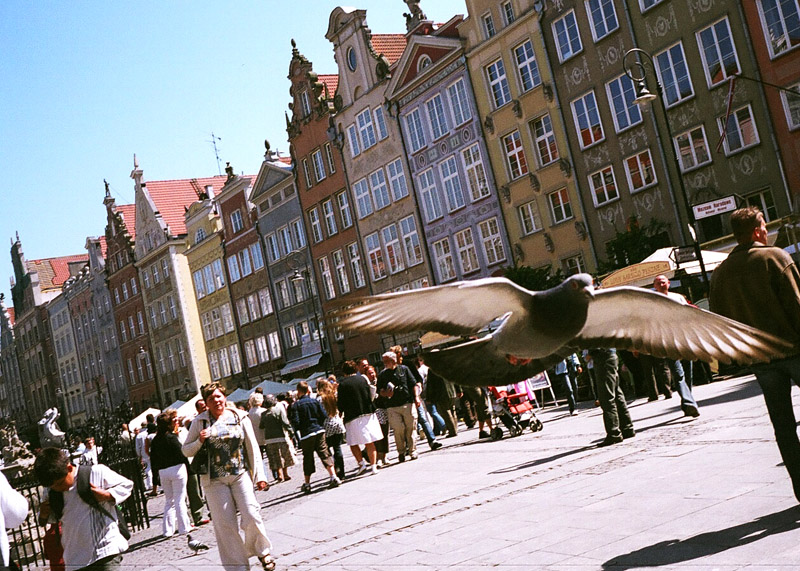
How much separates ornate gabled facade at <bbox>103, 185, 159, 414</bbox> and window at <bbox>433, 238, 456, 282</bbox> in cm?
3636

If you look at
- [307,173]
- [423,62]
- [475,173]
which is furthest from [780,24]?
[307,173]

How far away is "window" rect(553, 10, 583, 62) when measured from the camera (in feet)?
110

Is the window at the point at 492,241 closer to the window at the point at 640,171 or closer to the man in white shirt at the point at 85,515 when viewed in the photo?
the window at the point at 640,171

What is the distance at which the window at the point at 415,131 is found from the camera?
138 ft

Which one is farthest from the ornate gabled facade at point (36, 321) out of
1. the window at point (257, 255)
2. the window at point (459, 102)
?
the window at point (459, 102)

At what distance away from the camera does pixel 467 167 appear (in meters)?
39.6

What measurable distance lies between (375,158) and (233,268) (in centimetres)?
1881

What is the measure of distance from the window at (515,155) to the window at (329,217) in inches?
540

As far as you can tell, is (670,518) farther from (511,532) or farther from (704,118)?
(704,118)

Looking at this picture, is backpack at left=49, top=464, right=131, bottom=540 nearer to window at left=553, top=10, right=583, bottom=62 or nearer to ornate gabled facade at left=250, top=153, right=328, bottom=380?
window at left=553, top=10, right=583, bottom=62

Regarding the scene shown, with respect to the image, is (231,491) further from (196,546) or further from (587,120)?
(587,120)

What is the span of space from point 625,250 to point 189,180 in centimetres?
5176

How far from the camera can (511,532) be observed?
808 centimetres

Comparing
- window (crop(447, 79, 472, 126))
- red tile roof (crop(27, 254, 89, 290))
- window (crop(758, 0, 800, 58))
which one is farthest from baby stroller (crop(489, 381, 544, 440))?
red tile roof (crop(27, 254, 89, 290))
